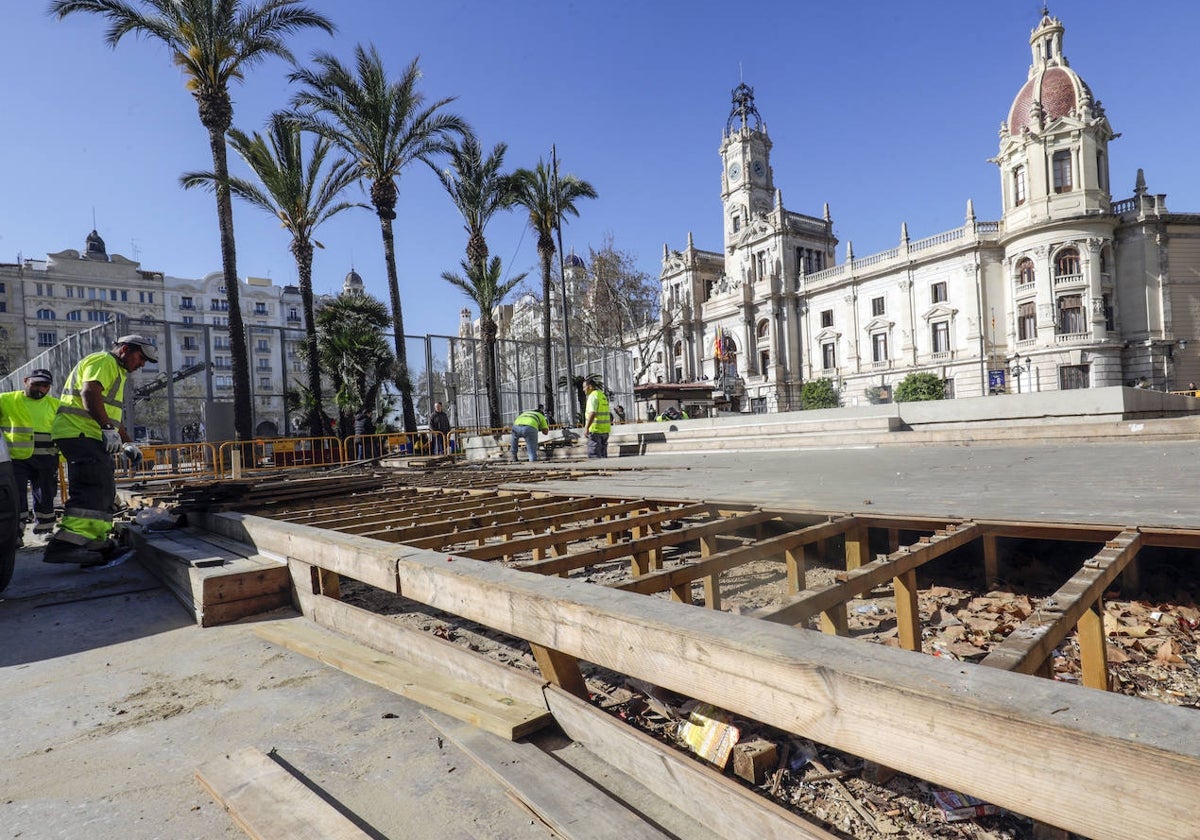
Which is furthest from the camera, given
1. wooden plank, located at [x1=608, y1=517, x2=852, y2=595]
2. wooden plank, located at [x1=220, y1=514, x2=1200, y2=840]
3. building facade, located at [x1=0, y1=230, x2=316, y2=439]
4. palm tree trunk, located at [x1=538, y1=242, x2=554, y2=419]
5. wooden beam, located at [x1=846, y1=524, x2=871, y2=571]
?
building facade, located at [x1=0, y1=230, x2=316, y2=439]

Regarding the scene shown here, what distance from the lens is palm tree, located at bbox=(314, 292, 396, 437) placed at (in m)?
22.6

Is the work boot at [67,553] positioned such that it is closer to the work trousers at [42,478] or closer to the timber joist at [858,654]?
the work trousers at [42,478]

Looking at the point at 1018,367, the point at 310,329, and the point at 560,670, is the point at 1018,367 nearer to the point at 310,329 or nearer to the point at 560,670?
the point at 310,329

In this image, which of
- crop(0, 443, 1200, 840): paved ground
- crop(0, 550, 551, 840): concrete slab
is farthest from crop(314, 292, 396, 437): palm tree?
crop(0, 550, 551, 840): concrete slab

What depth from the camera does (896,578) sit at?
2.79 metres

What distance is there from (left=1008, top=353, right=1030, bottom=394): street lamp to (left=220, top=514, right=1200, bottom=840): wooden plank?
51839 mm

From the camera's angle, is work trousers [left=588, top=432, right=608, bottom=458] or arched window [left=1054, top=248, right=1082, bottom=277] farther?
arched window [left=1054, top=248, right=1082, bottom=277]

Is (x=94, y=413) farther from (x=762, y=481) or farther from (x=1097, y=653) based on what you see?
(x=1097, y=653)

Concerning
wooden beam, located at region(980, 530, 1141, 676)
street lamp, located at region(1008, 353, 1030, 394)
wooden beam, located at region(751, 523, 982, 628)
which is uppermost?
street lamp, located at region(1008, 353, 1030, 394)

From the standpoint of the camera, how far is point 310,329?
2125 centimetres

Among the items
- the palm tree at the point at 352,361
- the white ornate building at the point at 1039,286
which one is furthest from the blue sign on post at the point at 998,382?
the palm tree at the point at 352,361

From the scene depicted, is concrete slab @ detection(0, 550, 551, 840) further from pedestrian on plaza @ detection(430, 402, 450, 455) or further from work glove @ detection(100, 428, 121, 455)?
pedestrian on plaza @ detection(430, 402, 450, 455)

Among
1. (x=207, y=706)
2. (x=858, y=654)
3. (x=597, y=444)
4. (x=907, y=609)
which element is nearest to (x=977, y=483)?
(x=907, y=609)

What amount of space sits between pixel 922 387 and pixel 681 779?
51808mm
